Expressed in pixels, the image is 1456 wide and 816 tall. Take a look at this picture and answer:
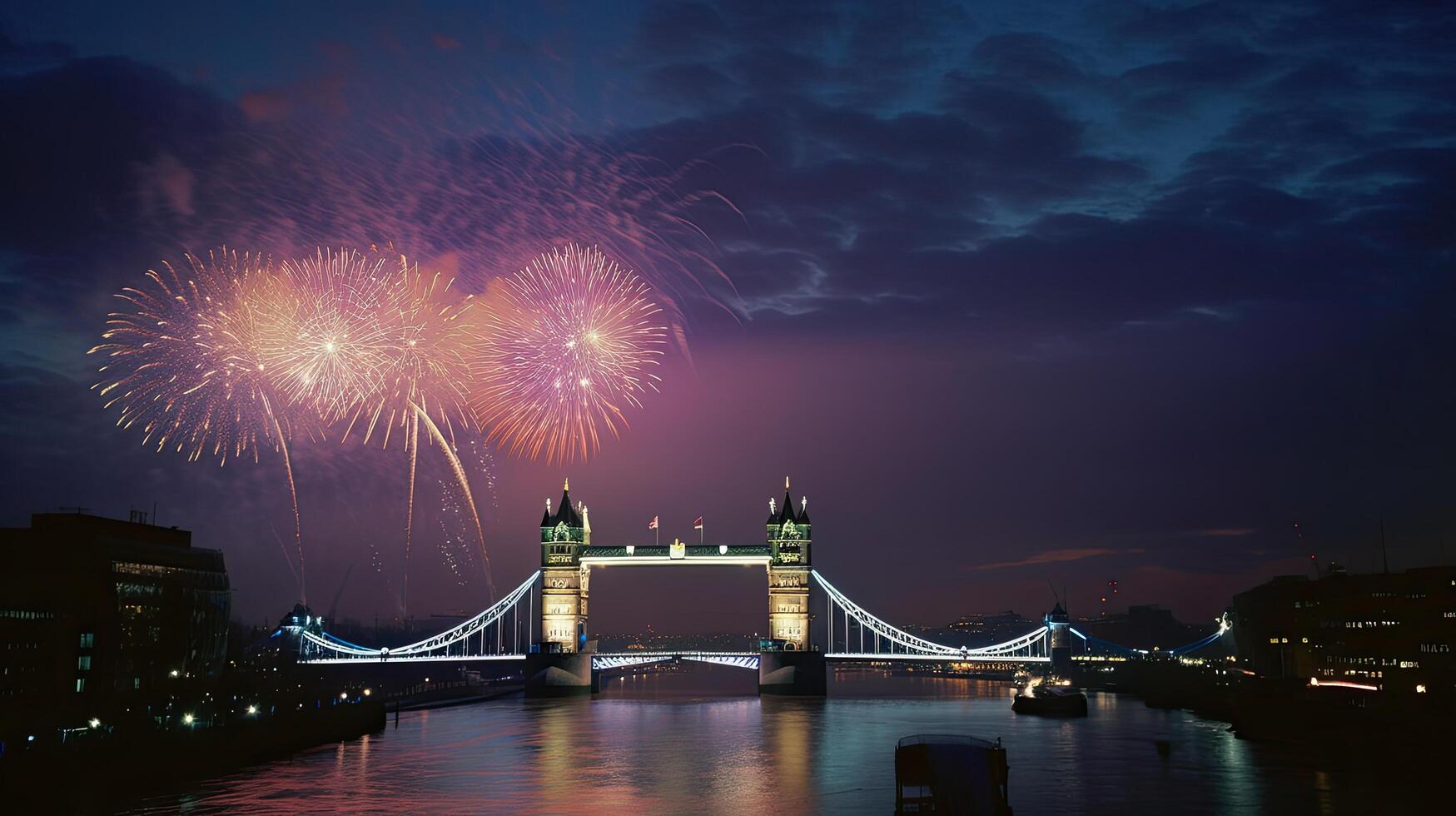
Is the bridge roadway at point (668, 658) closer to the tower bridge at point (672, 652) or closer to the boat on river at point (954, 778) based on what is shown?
the tower bridge at point (672, 652)

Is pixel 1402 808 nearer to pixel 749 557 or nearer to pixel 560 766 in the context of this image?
pixel 560 766

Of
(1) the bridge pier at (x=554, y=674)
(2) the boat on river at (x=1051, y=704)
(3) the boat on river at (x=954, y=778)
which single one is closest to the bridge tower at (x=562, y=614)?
(1) the bridge pier at (x=554, y=674)

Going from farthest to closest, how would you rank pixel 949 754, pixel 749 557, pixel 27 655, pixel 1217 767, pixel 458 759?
pixel 749 557 < pixel 27 655 < pixel 458 759 < pixel 1217 767 < pixel 949 754

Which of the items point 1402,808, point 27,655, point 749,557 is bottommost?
point 1402,808

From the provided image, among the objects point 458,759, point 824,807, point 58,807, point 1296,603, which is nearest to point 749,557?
point 1296,603

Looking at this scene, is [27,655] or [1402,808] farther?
[27,655]

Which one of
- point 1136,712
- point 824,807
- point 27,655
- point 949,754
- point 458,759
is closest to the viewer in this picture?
point 949,754

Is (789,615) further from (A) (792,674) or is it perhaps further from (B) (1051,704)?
(B) (1051,704)

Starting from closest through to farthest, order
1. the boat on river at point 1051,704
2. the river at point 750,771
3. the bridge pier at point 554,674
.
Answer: the river at point 750,771 < the boat on river at point 1051,704 < the bridge pier at point 554,674

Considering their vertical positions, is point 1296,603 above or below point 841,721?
above
